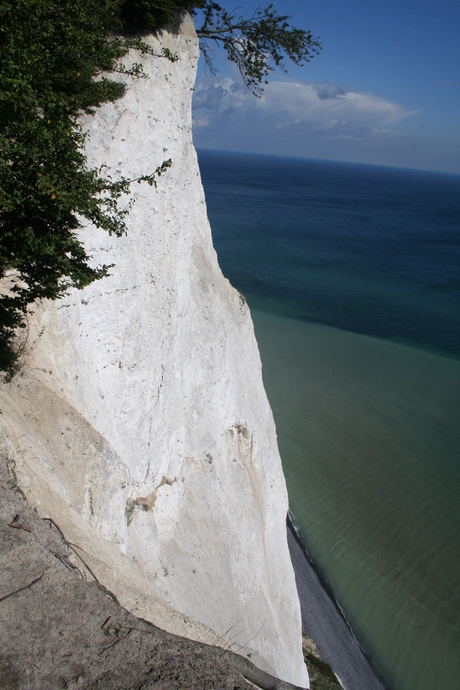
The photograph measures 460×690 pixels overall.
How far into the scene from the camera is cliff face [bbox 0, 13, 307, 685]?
6.93 metres

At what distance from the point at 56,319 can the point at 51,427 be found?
76.0 inches

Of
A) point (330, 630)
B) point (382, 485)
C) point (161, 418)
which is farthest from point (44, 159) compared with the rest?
point (382, 485)

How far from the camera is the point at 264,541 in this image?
12.7m

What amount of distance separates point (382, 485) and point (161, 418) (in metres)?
15.8

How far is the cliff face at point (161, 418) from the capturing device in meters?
6.93

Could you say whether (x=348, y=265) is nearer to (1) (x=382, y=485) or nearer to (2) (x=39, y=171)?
(1) (x=382, y=485)

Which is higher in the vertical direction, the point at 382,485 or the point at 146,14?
the point at 146,14

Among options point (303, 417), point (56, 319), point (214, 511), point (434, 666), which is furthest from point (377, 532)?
point (56, 319)

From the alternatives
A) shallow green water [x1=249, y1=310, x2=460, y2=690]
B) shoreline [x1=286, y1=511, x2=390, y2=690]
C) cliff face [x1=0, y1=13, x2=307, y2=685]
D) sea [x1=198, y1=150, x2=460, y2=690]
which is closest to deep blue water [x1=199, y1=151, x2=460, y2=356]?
sea [x1=198, y1=150, x2=460, y2=690]

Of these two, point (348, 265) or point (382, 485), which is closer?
point (382, 485)

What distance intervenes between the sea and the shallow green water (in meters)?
0.06

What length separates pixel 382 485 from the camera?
22062 mm

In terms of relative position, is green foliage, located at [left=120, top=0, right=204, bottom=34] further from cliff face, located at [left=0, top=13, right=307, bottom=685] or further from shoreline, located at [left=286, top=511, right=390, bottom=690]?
shoreline, located at [left=286, top=511, right=390, bottom=690]

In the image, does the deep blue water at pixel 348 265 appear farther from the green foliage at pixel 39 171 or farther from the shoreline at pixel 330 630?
the green foliage at pixel 39 171
